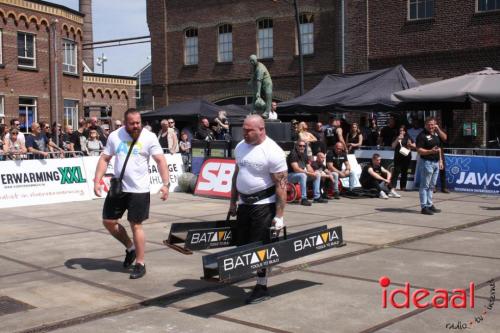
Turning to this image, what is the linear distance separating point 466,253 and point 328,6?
2135cm

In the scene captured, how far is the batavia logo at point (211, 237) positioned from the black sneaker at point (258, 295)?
0.68 metres

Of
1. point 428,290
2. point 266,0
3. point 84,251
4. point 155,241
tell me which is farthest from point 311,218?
point 266,0

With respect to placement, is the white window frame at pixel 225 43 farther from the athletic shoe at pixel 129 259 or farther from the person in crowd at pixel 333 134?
the athletic shoe at pixel 129 259

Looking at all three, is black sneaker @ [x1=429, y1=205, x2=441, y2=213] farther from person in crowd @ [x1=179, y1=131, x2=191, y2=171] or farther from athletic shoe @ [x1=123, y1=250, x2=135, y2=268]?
person in crowd @ [x1=179, y1=131, x2=191, y2=171]

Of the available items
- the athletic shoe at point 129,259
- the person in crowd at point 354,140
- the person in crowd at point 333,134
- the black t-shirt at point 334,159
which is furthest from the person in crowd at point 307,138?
the athletic shoe at point 129,259

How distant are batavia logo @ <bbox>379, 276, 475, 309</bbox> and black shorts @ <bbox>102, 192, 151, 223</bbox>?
272 centimetres

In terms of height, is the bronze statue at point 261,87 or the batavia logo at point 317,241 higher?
the bronze statue at point 261,87

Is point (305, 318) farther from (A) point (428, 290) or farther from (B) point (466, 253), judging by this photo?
(B) point (466, 253)

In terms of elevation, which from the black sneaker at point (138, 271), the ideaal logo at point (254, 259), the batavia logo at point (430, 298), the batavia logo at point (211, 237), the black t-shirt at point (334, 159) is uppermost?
the black t-shirt at point (334, 159)

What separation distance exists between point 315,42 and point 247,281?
75.3 ft

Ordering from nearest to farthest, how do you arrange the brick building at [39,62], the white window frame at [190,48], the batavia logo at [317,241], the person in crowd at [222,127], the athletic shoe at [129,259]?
the batavia logo at [317,241]
the athletic shoe at [129,259]
the person in crowd at [222,127]
the brick building at [39,62]
the white window frame at [190,48]

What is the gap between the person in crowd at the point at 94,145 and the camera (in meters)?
17.0

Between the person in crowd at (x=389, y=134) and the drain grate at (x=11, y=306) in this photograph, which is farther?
the person in crowd at (x=389, y=134)

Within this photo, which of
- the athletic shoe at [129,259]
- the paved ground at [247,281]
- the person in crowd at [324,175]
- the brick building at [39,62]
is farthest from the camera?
the brick building at [39,62]
